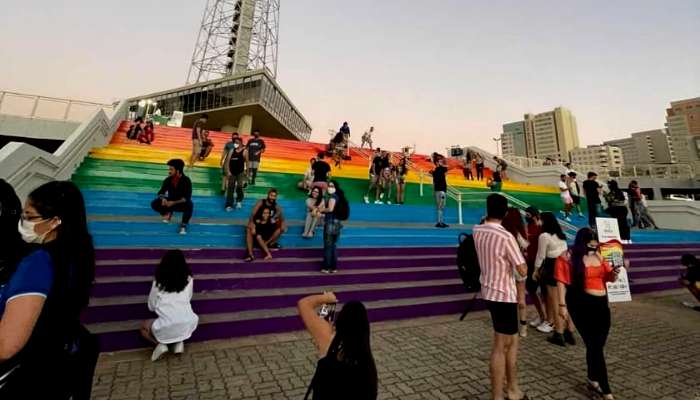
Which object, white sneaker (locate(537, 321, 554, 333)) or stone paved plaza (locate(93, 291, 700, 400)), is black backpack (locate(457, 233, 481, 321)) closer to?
stone paved plaza (locate(93, 291, 700, 400))

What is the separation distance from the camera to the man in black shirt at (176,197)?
6.85 meters

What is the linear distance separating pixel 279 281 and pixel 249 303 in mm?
790

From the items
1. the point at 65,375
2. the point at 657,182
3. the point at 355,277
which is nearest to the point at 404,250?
the point at 355,277

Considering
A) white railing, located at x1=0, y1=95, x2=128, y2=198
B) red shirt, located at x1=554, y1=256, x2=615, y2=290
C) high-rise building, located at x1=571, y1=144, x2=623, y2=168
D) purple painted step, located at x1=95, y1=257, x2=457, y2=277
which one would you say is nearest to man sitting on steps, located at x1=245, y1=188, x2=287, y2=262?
purple painted step, located at x1=95, y1=257, x2=457, y2=277

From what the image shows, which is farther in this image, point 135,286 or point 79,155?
point 79,155

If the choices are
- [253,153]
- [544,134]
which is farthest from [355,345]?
[544,134]

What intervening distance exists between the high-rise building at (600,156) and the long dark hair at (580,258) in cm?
14951

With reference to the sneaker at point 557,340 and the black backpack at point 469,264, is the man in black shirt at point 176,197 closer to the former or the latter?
the black backpack at point 469,264

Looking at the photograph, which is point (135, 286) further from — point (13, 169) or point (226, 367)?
point (13, 169)

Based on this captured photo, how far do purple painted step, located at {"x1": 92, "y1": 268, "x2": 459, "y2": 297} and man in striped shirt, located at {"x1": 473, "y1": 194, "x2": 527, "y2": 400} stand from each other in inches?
137

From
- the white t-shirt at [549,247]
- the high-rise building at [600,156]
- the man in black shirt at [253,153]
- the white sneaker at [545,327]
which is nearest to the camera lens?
the white t-shirt at [549,247]

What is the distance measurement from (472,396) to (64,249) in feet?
12.6

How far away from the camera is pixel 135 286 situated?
5.03 m

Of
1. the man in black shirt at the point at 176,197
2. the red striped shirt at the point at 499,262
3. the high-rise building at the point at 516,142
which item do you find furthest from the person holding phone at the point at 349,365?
the high-rise building at the point at 516,142
